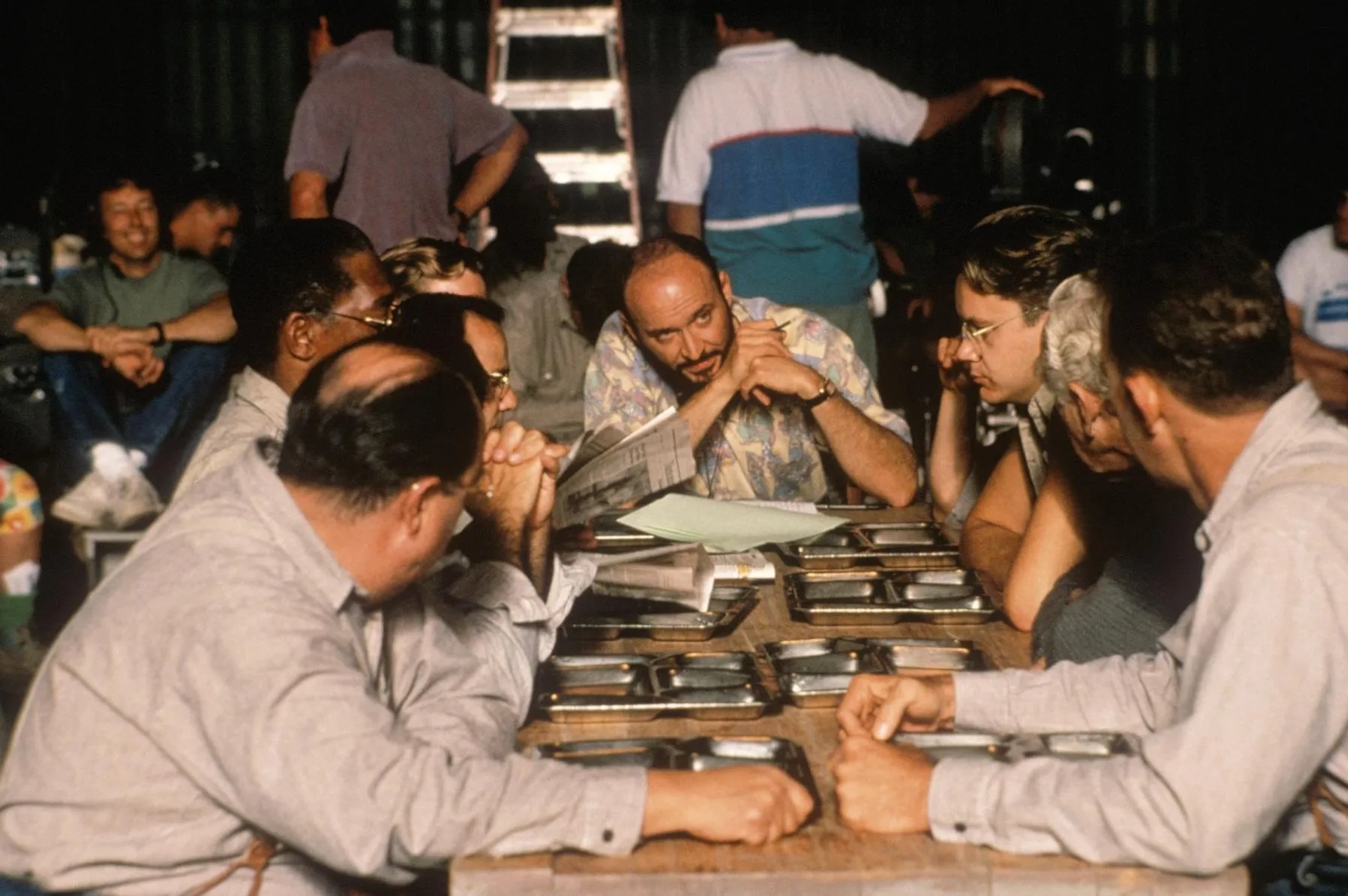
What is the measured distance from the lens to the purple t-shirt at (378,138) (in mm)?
4781

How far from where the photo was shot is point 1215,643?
64.0 inches

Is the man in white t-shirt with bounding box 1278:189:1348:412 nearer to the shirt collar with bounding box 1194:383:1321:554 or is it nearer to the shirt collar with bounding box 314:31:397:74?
the shirt collar with bounding box 314:31:397:74

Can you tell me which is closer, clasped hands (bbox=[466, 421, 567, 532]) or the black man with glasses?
clasped hands (bbox=[466, 421, 567, 532])

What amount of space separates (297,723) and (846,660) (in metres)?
0.97

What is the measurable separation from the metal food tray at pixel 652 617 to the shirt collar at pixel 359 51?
285 cm

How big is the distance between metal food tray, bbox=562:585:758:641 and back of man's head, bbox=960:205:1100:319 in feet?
2.92

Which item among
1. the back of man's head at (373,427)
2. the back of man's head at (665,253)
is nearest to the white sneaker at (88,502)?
the back of man's head at (665,253)

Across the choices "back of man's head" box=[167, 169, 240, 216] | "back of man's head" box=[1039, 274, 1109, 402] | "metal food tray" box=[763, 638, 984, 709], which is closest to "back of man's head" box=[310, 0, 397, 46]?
"back of man's head" box=[167, 169, 240, 216]

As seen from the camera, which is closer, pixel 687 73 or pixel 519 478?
pixel 519 478

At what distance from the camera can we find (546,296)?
20.0 feet

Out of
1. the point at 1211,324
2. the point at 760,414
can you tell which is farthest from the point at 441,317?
the point at 1211,324

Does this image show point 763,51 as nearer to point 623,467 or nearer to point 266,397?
point 623,467

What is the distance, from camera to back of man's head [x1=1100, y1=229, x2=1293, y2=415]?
1.73m

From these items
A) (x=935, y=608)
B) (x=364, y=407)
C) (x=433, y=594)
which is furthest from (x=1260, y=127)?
(x=364, y=407)
